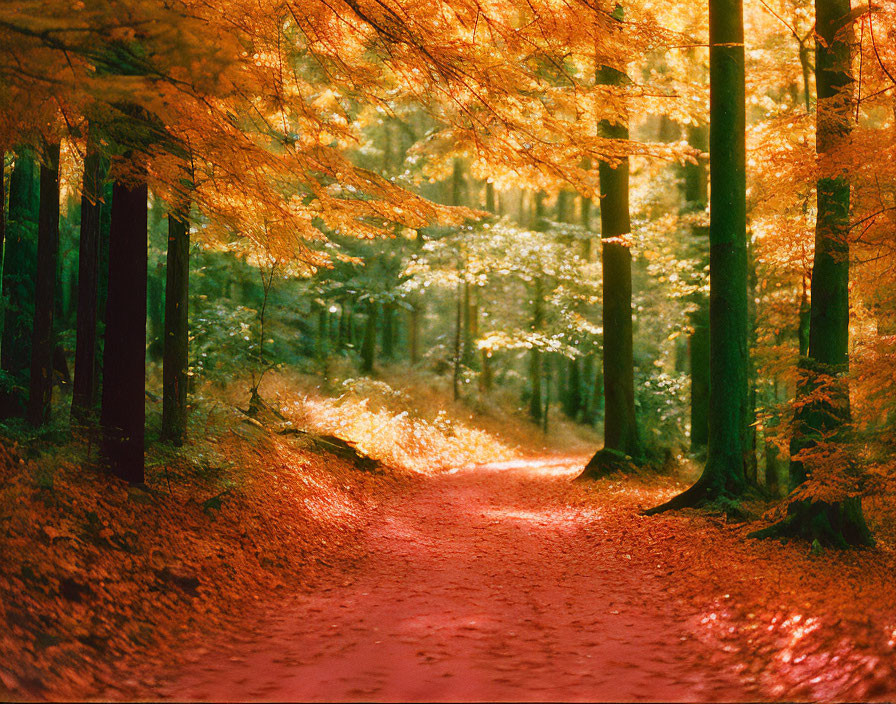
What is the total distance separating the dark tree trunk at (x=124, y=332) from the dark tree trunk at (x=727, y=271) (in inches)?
285

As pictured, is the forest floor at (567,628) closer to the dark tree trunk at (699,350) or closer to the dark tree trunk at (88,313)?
the dark tree trunk at (88,313)

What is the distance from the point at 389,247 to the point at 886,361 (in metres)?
19.4

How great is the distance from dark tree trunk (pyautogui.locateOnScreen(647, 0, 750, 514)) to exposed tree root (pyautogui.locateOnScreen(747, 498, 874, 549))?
1.85 metres

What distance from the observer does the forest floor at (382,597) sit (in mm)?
3928

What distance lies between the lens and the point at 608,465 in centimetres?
1265

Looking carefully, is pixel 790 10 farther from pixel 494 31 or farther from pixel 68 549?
pixel 68 549

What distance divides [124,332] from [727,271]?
321 inches

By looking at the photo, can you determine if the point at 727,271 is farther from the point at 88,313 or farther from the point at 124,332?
the point at 88,313

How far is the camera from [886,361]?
6152 millimetres

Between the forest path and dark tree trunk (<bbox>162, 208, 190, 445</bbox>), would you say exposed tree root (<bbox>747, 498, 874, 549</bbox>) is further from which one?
dark tree trunk (<bbox>162, 208, 190, 445</bbox>)

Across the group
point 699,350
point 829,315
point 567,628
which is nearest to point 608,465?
point 699,350

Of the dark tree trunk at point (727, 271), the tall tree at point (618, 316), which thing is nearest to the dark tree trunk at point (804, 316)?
the dark tree trunk at point (727, 271)

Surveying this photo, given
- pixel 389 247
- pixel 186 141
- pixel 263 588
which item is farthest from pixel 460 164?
pixel 263 588

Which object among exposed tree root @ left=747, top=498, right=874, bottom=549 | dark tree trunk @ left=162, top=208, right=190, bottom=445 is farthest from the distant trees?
exposed tree root @ left=747, top=498, right=874, bottom=549
